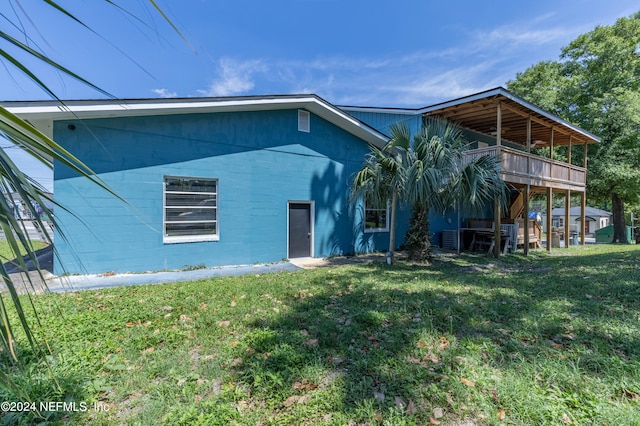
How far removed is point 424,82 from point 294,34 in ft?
28.1

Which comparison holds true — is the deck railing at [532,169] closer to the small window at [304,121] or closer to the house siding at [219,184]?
the house siding at [219,184]

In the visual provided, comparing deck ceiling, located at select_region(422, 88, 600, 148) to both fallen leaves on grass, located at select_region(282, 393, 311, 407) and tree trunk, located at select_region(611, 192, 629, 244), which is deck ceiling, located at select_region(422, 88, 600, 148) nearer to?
tree trunk, located at select_region(611, 192, 629, 244)

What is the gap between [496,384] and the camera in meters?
2.67

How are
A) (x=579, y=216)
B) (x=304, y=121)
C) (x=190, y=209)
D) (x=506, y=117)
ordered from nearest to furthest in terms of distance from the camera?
(x=190, y=209) < (x=304, y=121) < (x=506, y=117) < (x=579, y=216)

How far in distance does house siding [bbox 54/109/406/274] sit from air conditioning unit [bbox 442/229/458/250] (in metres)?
4.04

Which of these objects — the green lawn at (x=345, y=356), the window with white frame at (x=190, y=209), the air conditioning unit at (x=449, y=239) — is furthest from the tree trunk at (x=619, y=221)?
the window with white frame at (x=190, y=209)

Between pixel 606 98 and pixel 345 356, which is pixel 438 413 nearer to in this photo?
pixel 345 356

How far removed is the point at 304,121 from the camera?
995 centimetres

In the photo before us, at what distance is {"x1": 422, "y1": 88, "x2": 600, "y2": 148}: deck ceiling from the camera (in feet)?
35.7

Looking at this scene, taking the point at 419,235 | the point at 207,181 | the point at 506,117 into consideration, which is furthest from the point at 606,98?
the point at 207,181

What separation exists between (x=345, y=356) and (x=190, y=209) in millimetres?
6535

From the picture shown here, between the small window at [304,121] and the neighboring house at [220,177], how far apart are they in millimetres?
34

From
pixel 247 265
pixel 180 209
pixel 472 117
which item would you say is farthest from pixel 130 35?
pixel 472 117

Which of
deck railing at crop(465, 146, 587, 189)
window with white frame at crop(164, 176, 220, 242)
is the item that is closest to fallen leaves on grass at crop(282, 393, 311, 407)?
window with white frame at crop(164, 176, 220, 242)
